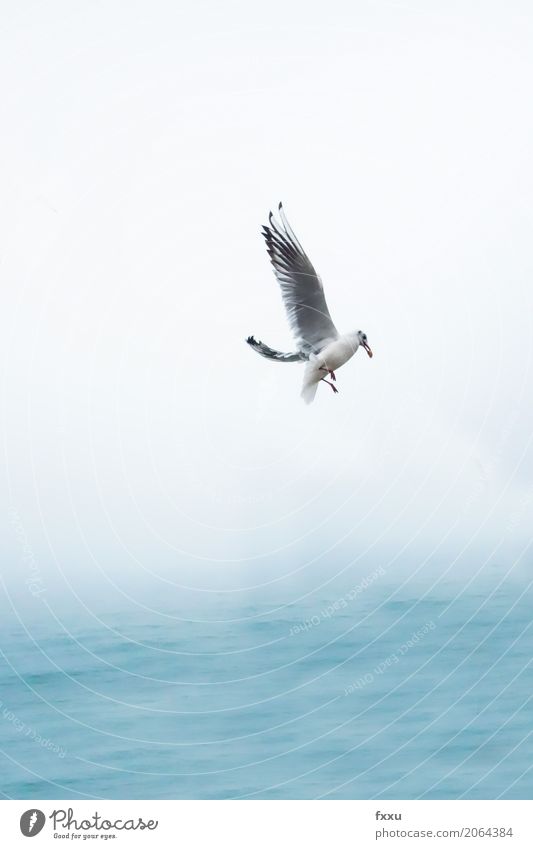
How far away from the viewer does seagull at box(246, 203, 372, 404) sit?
15.5 metres

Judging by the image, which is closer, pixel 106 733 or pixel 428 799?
pixel 428 799

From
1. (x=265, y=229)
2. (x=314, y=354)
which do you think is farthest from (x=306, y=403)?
(x=265, y=229)

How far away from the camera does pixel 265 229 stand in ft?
51.3

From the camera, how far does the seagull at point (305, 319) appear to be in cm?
1555

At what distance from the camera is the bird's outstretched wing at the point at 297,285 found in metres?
15.5

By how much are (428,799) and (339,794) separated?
0.90 metres

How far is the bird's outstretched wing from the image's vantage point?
15516 millimetres

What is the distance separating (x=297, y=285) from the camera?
15.6 metres

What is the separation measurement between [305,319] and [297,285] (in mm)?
367
